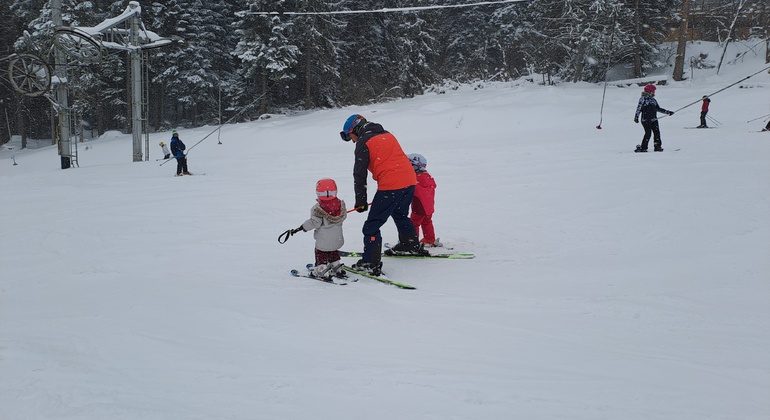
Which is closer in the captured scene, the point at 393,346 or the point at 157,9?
the point at 393,346

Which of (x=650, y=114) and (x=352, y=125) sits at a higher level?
(x=650, y=114)

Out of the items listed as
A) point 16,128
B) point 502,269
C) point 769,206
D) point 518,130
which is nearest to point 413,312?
point 502,269

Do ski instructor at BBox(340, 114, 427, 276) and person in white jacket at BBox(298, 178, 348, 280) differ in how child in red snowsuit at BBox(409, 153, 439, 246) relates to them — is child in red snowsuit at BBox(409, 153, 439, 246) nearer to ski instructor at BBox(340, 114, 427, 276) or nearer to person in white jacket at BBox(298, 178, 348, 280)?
ski instructor at BBox(340, 114, 427, 276)

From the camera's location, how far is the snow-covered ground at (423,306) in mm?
2867

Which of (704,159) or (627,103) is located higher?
(627,103)

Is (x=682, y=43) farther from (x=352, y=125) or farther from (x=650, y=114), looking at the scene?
(x=352, y=125)

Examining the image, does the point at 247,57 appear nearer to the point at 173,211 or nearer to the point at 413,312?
the point at 173,211

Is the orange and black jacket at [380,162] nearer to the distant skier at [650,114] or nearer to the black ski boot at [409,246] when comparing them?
the black ski boot at [409,246]

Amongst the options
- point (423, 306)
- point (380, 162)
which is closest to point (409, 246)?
point (380, 162)

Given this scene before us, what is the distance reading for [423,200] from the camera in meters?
7.03

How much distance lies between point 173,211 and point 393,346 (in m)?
7.70

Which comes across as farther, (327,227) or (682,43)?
(682,43)

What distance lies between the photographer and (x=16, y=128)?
47.9m

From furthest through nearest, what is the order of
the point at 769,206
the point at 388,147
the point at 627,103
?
the point at 627,103 < the point at 769,206 < the point at 388,147
